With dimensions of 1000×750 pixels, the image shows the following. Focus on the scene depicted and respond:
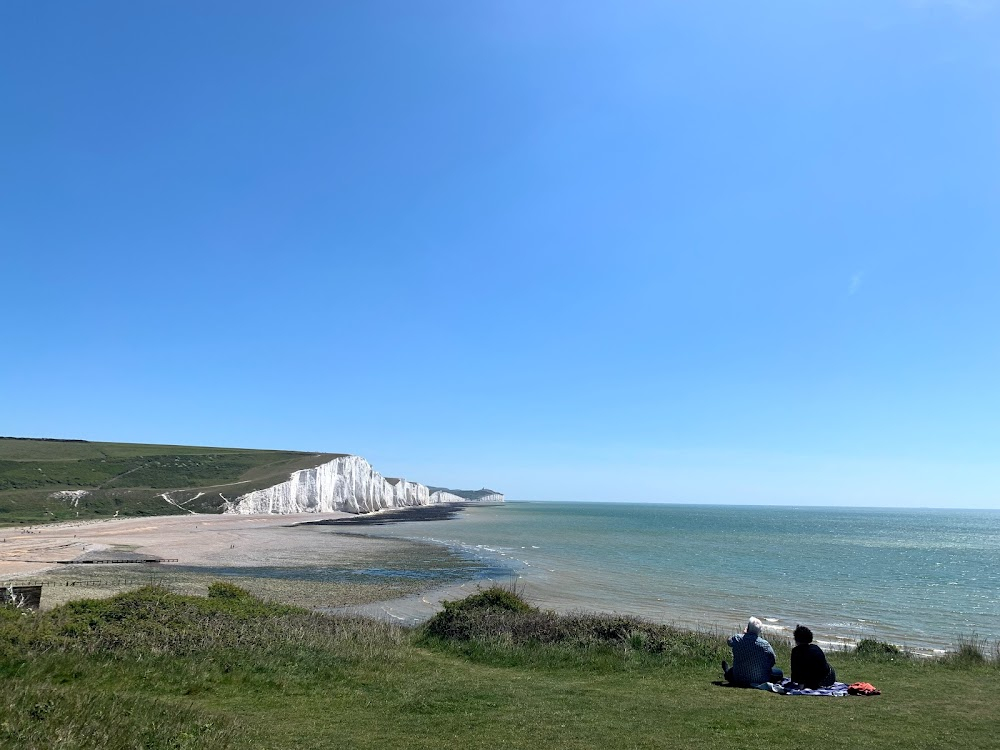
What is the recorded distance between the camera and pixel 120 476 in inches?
4769

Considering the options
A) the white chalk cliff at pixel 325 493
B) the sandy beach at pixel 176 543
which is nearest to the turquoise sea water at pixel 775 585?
the sandy beach at pixel 176 543

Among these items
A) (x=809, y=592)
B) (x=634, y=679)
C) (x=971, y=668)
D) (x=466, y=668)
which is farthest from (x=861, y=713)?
(x=809, y=592)

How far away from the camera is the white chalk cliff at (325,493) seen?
367 ft

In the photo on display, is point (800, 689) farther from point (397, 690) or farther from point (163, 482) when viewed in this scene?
point (163, 482)

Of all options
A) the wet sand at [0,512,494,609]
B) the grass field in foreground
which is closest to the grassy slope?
the wet sand at [0,512,494,609]

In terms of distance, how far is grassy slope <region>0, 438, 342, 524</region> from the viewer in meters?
93.9

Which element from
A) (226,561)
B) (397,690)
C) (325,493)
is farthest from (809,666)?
(325,493)

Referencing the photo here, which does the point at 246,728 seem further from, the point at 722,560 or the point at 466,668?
the point at 722,560

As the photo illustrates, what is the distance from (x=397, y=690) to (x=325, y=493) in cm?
13066

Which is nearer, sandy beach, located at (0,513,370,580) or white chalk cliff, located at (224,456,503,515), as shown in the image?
sandy beach, located at (0,513,370,580)

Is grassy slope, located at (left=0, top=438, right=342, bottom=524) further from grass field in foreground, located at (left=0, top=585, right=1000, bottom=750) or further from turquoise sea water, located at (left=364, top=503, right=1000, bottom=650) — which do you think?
grass field in foreground, located at (left=0, top=585, right=1000, bottom=750)

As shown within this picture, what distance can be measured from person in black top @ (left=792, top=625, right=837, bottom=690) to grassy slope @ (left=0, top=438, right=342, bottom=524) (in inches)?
3679

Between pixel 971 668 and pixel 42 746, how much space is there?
1887 centimetres

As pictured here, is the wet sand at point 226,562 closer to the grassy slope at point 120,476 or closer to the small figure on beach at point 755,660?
the grassy slope at point 120,476
